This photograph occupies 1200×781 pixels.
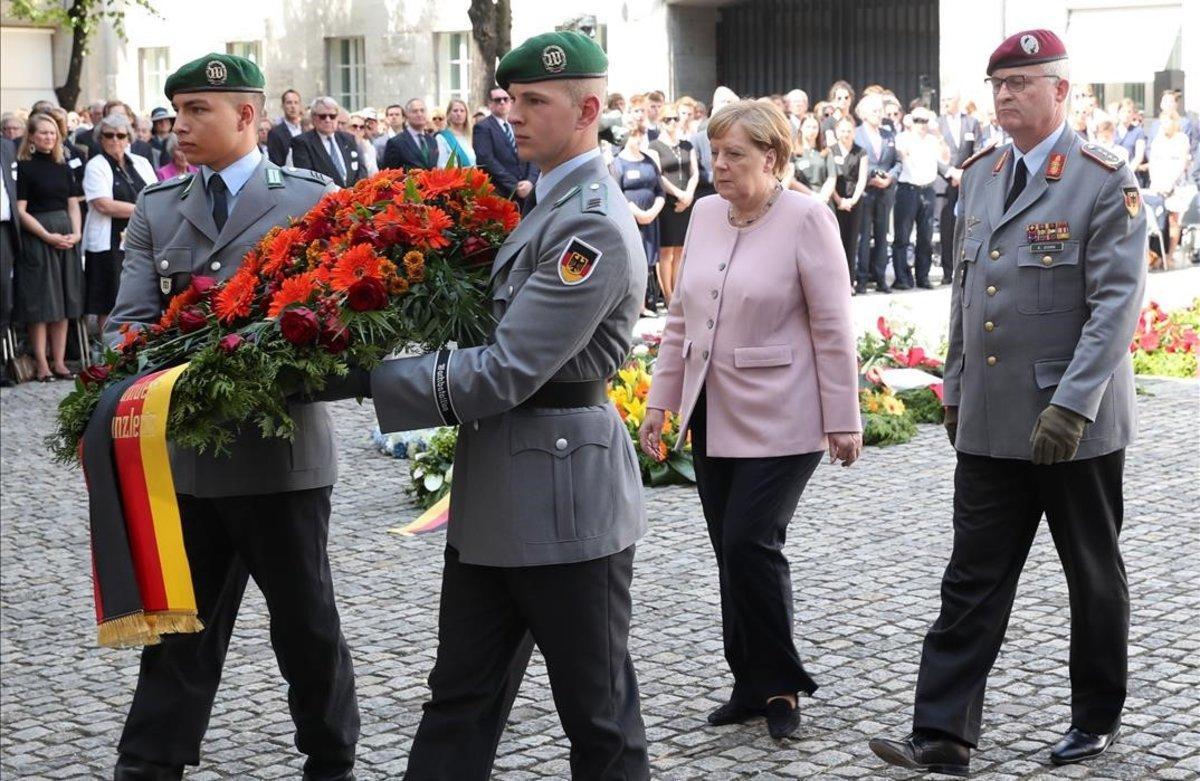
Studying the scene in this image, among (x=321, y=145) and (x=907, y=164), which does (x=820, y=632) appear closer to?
(x=321, y=145)

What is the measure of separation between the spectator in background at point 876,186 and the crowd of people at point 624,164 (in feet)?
0.07

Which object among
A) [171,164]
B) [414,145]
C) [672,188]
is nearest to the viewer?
[171,164]

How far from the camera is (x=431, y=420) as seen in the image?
3971 mm

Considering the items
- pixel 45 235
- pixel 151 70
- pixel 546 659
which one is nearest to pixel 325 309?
pixel 546 659

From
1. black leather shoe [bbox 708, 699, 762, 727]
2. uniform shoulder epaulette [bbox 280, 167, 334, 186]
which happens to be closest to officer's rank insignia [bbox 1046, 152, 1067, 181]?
black leather shoe [bbox 708, 699, 762, 727]

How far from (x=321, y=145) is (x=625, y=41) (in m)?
14.6

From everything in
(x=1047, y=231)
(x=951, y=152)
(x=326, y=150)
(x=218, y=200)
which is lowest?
(x=1047, y=231)

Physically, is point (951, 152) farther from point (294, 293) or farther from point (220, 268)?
point (294, 293)

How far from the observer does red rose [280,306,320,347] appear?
13.0 ft

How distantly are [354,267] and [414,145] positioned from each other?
12.9 meters

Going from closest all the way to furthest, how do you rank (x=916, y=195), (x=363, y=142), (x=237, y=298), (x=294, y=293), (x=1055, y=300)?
(x=294, y=293), (x=237, y=298), (x=1055, y=300), (x=363, y=142), (x=916, y=195)

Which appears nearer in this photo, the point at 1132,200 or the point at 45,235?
the point at 1132,200

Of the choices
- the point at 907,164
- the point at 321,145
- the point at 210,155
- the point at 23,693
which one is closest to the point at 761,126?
the point at 210,155

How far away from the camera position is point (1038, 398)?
198 inches
